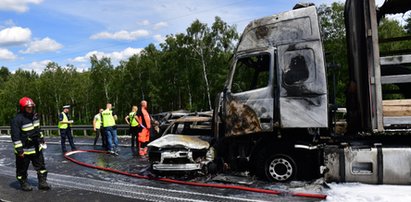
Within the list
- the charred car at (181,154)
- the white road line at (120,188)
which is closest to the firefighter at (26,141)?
the white road line at (120,188)

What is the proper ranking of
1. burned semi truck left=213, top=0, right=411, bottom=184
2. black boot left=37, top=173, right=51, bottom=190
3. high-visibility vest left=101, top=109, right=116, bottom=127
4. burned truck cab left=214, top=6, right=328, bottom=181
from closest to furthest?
burned semi truck left=213, top=0, right=411, bottom=184, burned truck cab left=214, top=6, right=328, bottom=181, black boot left=37, top=173, right=51, bottom=190, high-visibility vest left=101, top=109, right=116, bottom=127

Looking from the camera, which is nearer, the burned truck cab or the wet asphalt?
the wet asphalt

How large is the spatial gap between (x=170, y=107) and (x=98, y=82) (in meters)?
12.1

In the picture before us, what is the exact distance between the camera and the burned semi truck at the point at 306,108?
6.07 metres

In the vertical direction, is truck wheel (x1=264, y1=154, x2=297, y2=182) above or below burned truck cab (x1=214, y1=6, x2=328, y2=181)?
below

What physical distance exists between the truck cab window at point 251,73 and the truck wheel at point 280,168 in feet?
4.61

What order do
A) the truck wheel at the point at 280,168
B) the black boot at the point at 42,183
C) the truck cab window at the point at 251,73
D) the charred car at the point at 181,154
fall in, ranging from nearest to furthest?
the truck wheel at the point at 280,168 < the truck cab window at the point at 251,73 < the black boot at the point at 42,183 < the charred car at the point at 181,154

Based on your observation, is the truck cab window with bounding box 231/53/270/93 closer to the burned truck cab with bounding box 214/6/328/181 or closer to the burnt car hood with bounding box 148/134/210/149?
the burned truck cab with bounding box 214/6/328/181

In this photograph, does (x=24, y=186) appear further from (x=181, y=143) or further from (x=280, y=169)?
(x=280, y=169)

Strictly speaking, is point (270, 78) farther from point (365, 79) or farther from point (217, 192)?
point (217, 192)

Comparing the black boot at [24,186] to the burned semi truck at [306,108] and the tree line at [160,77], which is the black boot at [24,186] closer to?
the burned semi truck at [306,108]

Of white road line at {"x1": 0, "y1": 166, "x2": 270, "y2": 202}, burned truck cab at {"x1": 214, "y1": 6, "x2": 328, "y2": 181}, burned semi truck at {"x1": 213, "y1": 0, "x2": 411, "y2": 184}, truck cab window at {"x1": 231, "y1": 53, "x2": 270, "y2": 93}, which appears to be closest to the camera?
burned semi truck at {"x1": 213, "y1": 0, "x2": 411, "y2": 184}

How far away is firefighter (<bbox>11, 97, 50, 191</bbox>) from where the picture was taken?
6.99 metres

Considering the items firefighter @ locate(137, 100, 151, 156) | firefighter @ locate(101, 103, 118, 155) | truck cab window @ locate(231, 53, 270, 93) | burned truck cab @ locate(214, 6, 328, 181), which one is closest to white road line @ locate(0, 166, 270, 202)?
burned truck cab @ locate(214, 6, 328, 181)
